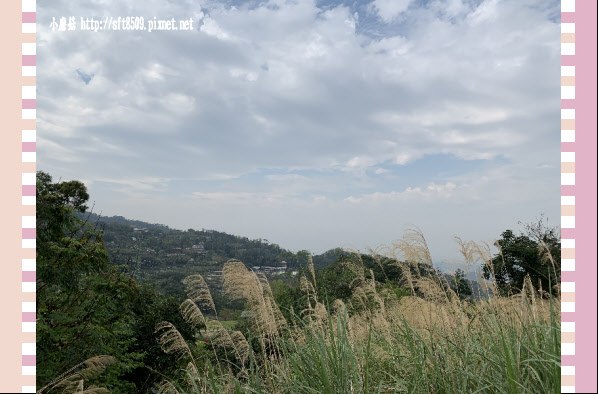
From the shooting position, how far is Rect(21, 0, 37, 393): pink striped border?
1.90 meters

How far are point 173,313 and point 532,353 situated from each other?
14.8 metres

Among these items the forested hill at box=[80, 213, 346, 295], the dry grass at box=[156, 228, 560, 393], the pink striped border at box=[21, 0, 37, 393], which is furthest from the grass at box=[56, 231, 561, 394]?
the forested hill at box=[80, 213, 346, 295]

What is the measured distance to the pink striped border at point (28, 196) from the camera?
190 cm

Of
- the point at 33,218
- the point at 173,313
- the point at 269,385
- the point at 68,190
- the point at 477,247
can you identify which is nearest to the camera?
the point at 33,218

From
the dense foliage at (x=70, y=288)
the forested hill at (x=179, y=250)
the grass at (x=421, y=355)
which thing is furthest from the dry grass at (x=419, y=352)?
the forested hill at (x=179, y=250)

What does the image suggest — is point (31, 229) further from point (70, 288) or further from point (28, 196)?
point (70, 288)

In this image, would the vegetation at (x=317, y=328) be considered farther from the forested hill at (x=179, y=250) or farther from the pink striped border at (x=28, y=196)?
the forested hill at (x=179, y=250)

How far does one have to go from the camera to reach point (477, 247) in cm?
405

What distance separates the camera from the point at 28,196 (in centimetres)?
203

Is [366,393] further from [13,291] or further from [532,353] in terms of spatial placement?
[13,291]

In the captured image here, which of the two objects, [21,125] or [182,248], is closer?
[21,125]

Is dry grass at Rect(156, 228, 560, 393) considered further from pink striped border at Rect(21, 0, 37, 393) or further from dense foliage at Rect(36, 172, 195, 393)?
dense foliage at Rect(36, 172, 195, 393)

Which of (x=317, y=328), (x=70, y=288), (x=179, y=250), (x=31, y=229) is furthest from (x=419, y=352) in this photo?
(x=179, y=250)

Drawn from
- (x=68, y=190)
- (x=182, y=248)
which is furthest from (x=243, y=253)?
(x=68, y=190)
